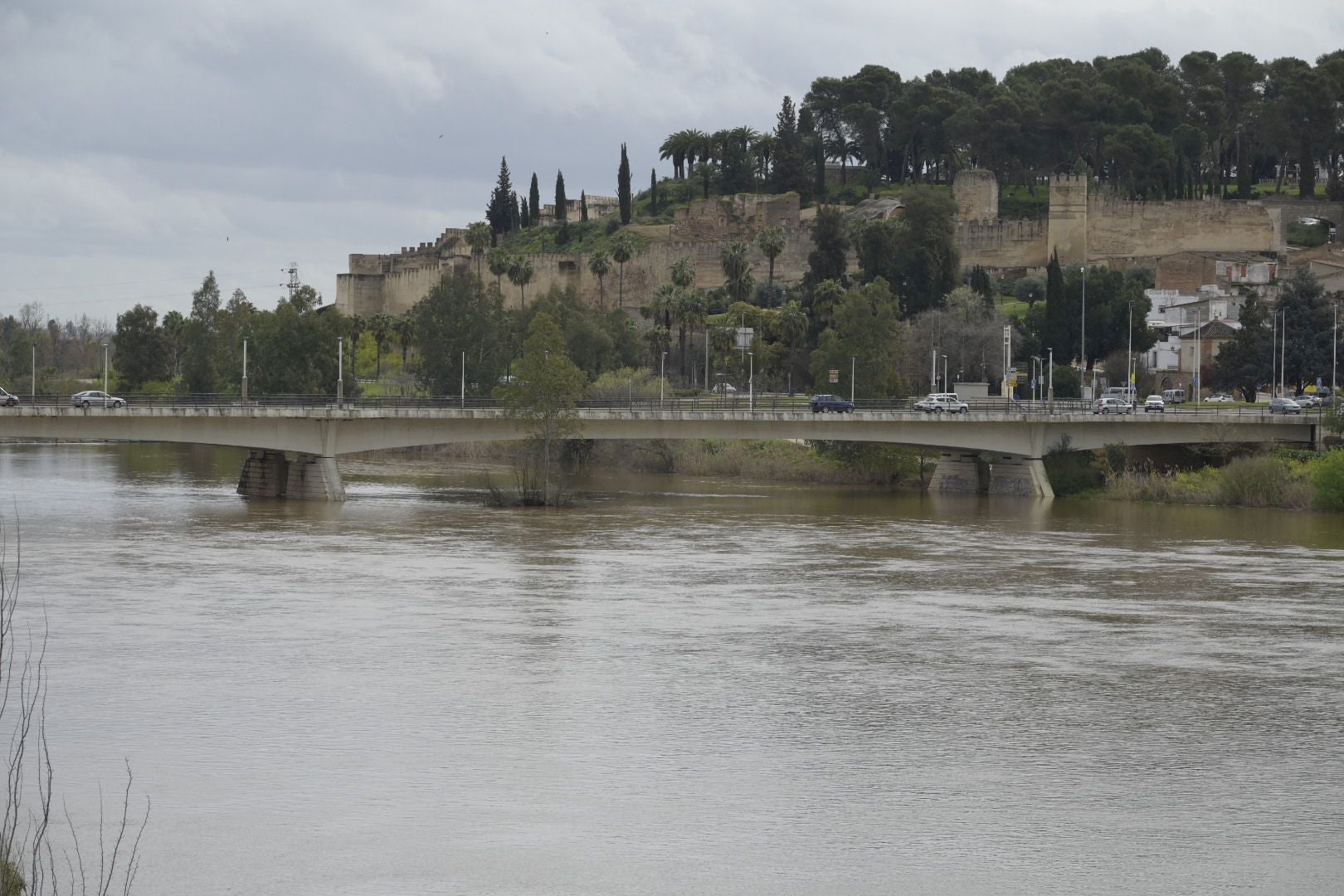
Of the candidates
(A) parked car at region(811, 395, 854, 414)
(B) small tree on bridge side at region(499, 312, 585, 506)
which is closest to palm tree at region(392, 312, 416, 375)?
(A) parked car at region(811, 395, 854, 414)

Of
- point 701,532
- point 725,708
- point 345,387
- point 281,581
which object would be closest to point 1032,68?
point 345,387

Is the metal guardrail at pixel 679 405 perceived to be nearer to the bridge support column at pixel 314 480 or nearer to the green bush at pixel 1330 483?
the bridge support column at pixel 314 480

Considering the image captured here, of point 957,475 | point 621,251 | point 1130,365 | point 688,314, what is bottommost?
point 957,475

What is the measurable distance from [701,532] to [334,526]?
A: 8.77m

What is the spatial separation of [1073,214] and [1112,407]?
43.6 meters

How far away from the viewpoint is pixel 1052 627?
27969 mm

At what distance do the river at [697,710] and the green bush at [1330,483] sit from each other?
9.54m

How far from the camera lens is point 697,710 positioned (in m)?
21.4

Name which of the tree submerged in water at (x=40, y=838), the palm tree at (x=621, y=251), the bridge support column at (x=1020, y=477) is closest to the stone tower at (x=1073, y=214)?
the palm tree at (x=621, y=251)

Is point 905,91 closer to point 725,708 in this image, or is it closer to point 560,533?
point 560,533

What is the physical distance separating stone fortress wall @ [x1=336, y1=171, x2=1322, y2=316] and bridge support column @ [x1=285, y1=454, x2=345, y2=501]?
52720 millimetres

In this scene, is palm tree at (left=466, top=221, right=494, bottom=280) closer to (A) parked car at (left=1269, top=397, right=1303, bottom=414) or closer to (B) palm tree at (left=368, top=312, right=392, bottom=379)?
(B) palm tree at (left=368, top=312, right=392, bottom=379)

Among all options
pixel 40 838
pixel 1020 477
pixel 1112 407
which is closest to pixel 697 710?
pixel 40 838

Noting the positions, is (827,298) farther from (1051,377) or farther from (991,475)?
(991,475)
